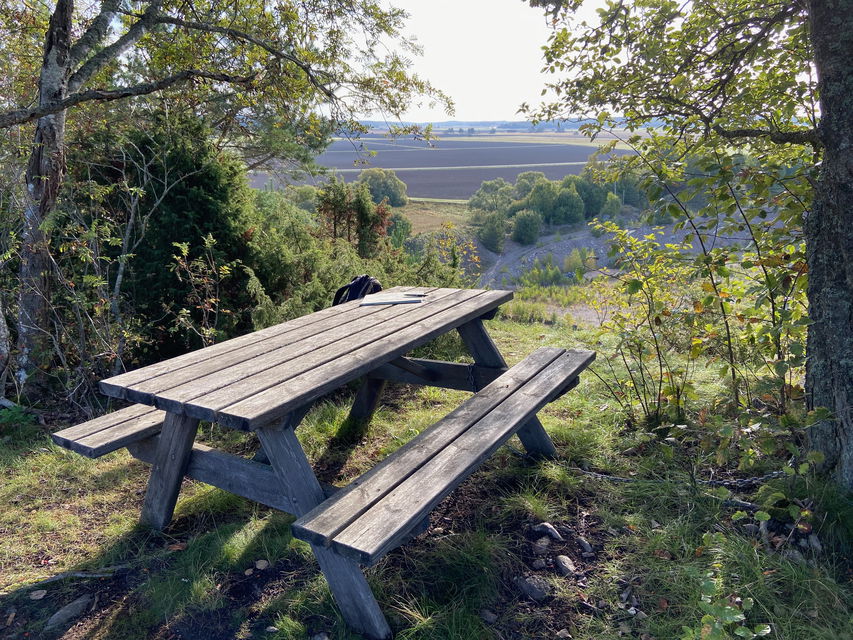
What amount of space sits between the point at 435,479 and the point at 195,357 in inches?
47.3

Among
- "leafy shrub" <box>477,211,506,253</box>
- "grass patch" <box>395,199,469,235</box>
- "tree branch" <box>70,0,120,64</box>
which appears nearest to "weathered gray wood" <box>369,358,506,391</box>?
"tree branch" <box>70,0,120,64</box>

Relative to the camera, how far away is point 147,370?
2.28 metres

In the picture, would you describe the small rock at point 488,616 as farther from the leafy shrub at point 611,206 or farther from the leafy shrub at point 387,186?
the leafy shrub at point 387,186

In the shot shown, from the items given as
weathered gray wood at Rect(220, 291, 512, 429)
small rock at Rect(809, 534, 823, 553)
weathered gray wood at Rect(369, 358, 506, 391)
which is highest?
weathered gray wood at Rect(220, 291, 512, 429)

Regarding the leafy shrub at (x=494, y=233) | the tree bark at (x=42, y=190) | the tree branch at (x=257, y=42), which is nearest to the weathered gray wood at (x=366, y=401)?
the tree bark at (x=42, y=190)

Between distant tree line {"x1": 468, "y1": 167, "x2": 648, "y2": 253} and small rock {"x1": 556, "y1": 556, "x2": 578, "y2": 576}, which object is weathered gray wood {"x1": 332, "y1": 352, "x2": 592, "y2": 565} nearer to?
small rock {"x1": 556, "y1": 556, "x2": 578, "y2": 576}

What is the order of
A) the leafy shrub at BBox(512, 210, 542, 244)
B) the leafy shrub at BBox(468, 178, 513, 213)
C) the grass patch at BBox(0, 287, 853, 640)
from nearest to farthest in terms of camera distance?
1. the grass patch at BBox(0, 287, 853, 640)
2. the leafy shrub at BBox(512, 210, 542, 244)
3. the leafy shrub at BBox(468, 178, 513, 213)

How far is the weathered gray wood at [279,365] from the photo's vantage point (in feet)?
6.31

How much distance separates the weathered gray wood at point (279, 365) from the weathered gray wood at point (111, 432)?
1.59ft

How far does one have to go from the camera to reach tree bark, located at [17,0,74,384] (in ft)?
12.3

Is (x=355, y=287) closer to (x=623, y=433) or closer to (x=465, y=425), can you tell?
(x=465, y=425)

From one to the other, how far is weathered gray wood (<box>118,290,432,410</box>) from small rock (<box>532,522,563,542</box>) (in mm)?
1174

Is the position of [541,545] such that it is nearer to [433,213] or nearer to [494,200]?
[494,200]

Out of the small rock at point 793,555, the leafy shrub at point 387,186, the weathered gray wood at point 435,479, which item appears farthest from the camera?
the leafy shrub at point 387,186
